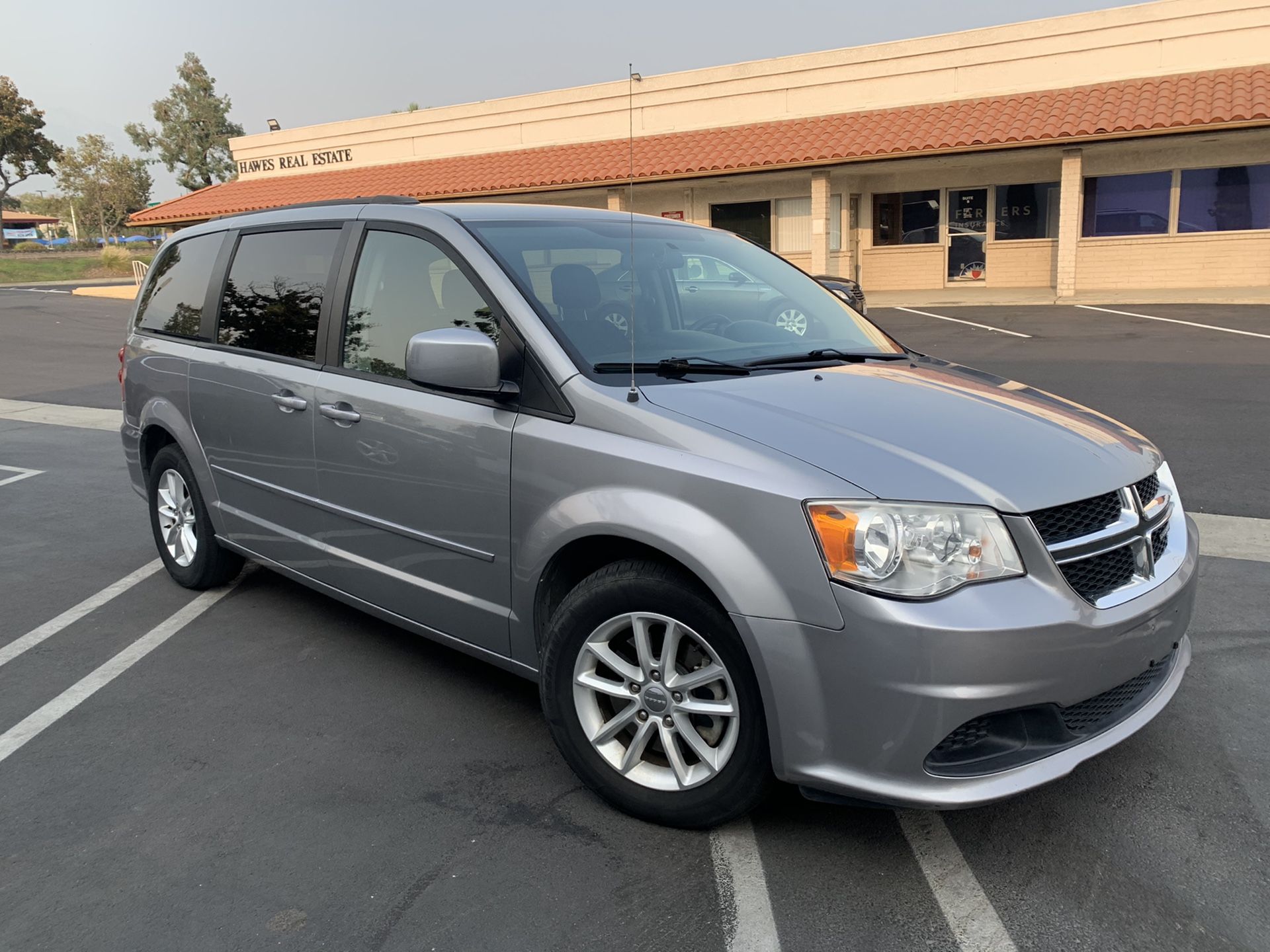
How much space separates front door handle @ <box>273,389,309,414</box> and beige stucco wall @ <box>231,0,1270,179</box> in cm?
2160

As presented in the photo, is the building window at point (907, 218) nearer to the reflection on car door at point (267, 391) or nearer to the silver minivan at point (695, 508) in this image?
the silver minivan at point (695, 508)

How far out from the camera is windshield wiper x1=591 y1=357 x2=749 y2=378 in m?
3.24

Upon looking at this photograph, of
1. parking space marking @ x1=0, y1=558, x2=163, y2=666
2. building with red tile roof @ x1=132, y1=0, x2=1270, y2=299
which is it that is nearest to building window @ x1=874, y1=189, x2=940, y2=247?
building with red tile roof @ x1=132, y1=0, x2=1270, y2=299

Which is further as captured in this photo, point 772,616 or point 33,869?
point 33,869

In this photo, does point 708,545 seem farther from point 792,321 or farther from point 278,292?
point 278,292

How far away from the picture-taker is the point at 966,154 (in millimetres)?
20656

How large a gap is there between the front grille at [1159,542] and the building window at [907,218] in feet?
71.8

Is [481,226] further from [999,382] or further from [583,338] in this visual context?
[999,382]

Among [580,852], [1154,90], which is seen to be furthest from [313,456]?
[1154,90]

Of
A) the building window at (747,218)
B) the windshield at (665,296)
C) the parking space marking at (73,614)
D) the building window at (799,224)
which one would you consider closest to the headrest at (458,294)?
the windshield at (665,296)

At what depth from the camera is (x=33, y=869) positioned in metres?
2.88

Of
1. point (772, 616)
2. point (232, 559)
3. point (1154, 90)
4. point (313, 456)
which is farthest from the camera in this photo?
point (1154, 90)

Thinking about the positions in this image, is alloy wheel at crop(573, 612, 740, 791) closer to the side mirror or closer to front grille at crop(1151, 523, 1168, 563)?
the side mirror

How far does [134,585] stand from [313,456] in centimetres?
211
